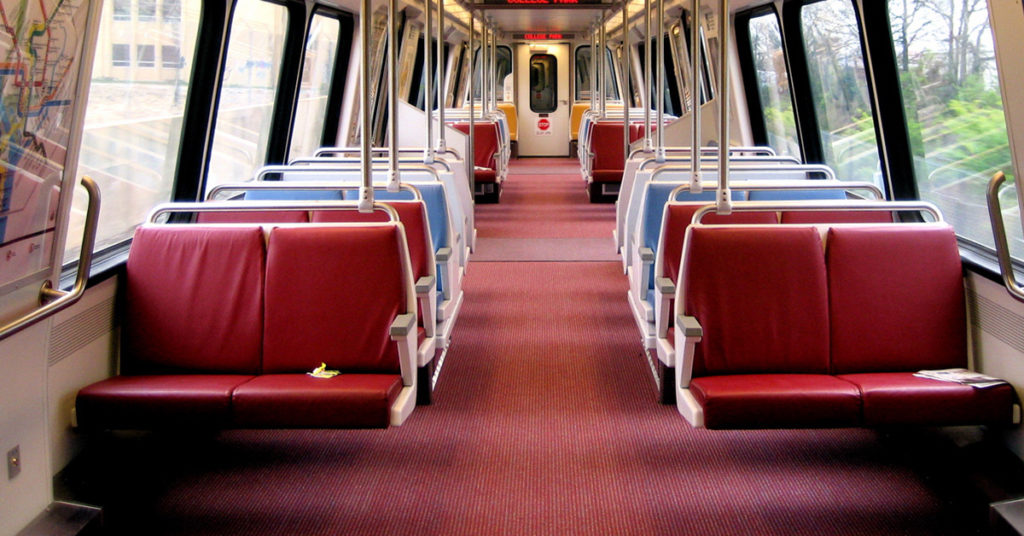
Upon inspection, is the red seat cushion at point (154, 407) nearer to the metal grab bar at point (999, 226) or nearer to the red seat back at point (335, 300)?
the red seat back at point (335, 300)

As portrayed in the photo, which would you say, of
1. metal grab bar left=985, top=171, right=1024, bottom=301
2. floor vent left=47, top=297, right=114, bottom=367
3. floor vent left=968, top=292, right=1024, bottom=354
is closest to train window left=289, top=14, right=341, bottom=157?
floor vent left=47, top=297, right=114, bottom=367

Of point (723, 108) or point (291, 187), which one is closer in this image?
point (723, 108)

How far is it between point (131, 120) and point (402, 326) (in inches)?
80.6

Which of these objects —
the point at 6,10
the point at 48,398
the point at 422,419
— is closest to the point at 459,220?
the point at 422,419

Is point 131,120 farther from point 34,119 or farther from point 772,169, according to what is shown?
point 772,169

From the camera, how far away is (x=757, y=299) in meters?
3.41

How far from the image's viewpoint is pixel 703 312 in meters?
3.39

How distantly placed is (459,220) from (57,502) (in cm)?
299

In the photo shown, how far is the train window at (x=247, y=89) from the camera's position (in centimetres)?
574

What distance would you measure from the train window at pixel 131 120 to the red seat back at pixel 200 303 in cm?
51

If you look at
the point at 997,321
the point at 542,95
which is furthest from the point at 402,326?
the point at 542,95

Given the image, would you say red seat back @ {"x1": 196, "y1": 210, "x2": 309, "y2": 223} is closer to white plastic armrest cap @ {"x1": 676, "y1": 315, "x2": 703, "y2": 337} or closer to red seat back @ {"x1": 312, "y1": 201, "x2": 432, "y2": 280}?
red seat back @ {"x1": 312, "y1": 201, "x2": 432, "y2": 280}

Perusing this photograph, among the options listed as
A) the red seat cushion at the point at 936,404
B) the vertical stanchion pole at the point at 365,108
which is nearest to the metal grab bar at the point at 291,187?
the vertical stanchion pole at the point at 365,108

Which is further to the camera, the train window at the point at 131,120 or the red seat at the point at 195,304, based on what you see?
the train window at the point at 131,120
